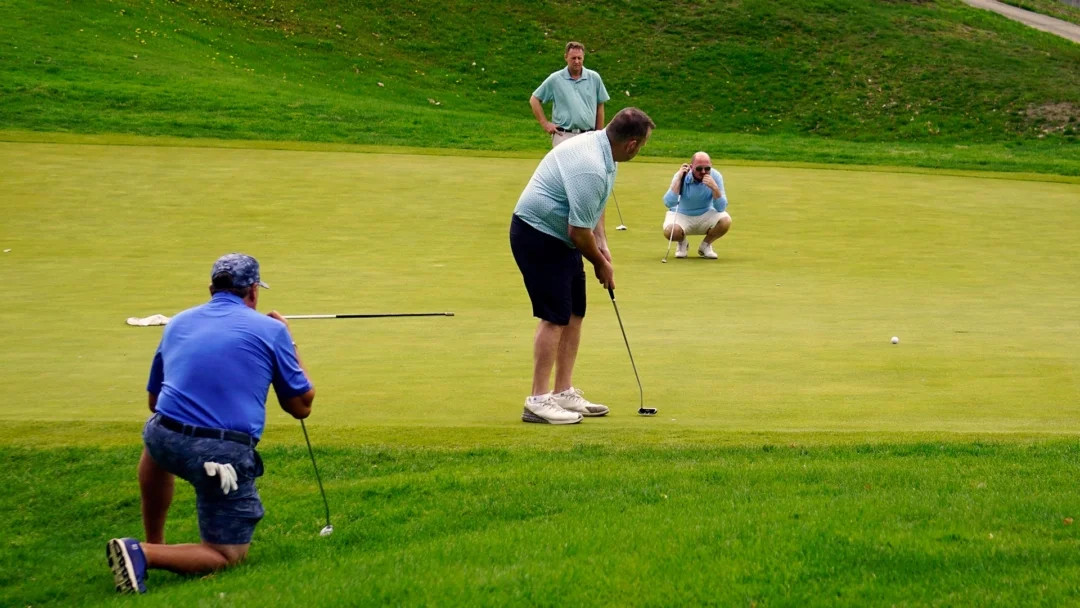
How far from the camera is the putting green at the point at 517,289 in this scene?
24.5ft

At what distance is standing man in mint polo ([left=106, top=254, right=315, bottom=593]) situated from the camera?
16.9 feet

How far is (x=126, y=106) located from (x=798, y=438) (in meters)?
→ 17.3

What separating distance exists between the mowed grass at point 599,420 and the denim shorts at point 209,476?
204 mm

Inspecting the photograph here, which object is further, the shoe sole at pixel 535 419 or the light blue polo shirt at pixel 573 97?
the light blue polo shirt at pixel 573 97

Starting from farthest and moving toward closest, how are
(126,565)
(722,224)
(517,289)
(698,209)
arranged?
(698,209) → (722,224) → (517,289) → (126,565)

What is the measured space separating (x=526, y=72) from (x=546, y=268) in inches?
965

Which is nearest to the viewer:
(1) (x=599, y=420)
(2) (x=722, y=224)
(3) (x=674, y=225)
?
(1) (x=599, y=420)

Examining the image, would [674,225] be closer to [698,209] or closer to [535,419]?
[698,209]

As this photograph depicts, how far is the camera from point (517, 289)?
36.1 feet

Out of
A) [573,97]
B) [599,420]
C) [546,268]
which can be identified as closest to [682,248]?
[573,97]

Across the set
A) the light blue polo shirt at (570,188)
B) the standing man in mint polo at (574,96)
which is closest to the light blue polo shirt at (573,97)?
the standing man in mint polo at (574,96)

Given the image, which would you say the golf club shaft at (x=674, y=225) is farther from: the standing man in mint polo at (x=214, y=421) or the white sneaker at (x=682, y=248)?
the standing man in mint polo at (x=214, y=421)

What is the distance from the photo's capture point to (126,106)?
21672 mm

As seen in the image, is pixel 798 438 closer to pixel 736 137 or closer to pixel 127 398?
pixel 127 398
